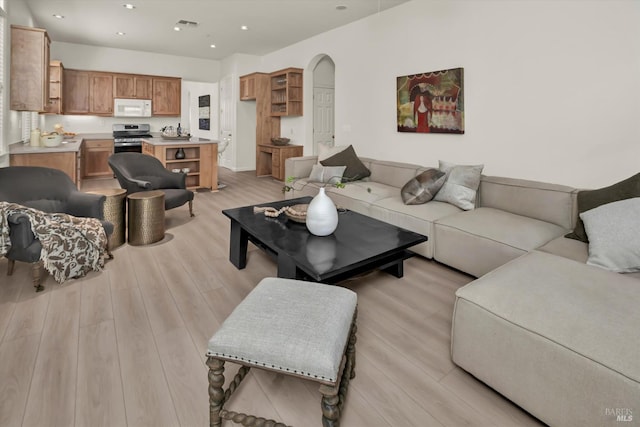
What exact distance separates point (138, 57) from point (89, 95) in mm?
1450

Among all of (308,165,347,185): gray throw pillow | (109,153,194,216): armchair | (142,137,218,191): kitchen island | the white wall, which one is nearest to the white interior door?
the white wall

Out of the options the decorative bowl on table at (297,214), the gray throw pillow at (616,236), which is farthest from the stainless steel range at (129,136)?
the gray throw pillow at (616,236)

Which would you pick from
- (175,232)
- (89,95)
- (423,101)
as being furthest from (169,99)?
(423,101)

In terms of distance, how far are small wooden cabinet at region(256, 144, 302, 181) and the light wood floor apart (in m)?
4.51

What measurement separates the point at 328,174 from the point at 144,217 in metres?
2.33

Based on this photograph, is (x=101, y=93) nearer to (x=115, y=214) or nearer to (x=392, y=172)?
(x=115, y=214)

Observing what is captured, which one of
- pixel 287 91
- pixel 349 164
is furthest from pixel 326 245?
pixel 287 91

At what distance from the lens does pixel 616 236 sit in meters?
2.16

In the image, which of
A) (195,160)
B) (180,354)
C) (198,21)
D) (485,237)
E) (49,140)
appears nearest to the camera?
(180,354)

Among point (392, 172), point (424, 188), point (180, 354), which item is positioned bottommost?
point (180, 354)

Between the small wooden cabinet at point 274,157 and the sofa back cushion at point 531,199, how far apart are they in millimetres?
4403

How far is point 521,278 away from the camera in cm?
185

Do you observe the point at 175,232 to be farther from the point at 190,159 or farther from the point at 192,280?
the point at 190,159

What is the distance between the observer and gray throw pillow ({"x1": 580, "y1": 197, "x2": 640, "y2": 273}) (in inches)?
81.0
